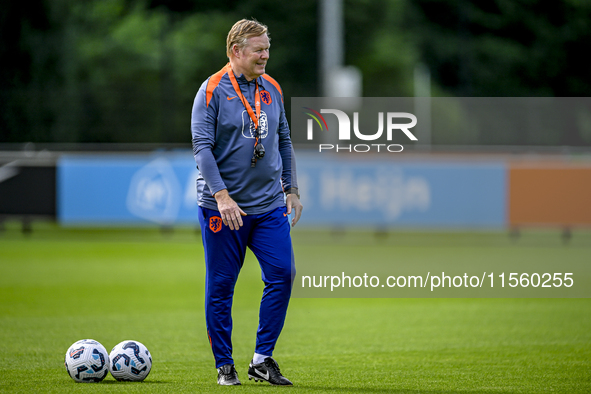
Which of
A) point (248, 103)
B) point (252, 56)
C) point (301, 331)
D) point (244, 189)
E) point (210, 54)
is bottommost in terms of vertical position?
point (301, 331)

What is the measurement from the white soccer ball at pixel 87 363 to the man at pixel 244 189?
70 cm

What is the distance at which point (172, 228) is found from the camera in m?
15.3

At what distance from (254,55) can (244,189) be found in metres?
0.78

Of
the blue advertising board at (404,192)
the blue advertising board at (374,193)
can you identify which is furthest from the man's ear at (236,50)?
the blue advertising board at (404,192)

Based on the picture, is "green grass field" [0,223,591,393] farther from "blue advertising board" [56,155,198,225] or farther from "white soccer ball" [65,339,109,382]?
"blue advertising board" [56,155,198,225]

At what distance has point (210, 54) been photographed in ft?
102

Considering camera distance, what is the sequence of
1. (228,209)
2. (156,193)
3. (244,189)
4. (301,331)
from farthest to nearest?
(156,193) → (301,331) → (244,189) → (228,209)

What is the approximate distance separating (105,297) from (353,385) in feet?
16.2

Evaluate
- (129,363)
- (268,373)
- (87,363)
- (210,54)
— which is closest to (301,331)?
(268,373)

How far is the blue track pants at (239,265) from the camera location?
5.30 meters

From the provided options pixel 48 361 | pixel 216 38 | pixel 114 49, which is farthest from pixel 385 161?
pixel 216 38

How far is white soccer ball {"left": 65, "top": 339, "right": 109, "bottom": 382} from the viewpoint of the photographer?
17.8 ft

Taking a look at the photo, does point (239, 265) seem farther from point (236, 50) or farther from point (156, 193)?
point (156, 193)

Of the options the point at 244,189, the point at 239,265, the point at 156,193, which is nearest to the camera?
the point at 244,189
